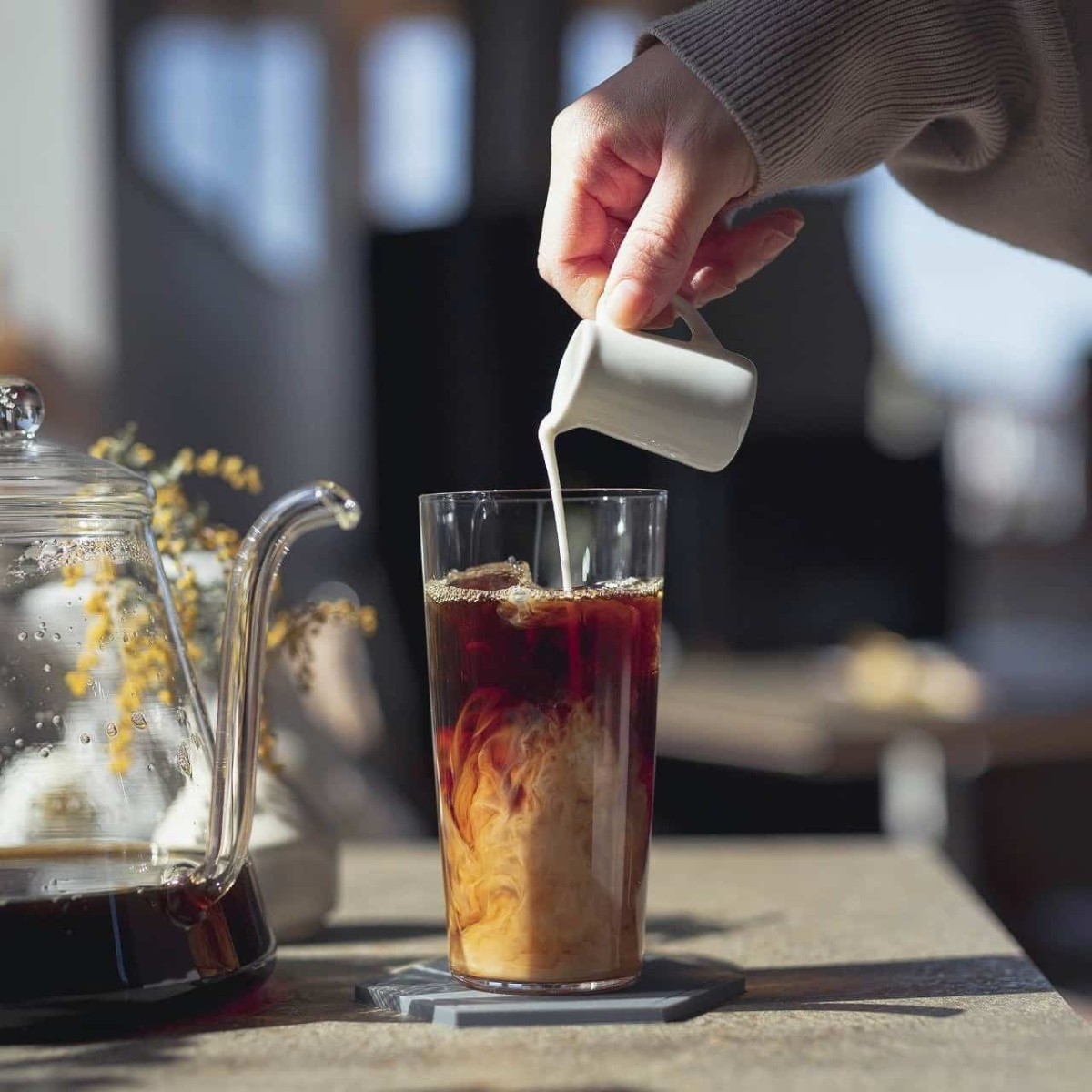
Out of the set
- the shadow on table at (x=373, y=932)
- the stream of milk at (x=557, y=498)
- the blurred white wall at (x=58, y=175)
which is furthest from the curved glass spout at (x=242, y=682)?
the blurred white wall at (x=58, y=175)

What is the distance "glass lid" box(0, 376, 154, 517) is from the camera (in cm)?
81

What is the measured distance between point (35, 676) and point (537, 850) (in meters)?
0.27

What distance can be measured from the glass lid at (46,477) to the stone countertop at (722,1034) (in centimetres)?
27

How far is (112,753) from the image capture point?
792mm

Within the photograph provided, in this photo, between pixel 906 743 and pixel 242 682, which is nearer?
pixel 242 682

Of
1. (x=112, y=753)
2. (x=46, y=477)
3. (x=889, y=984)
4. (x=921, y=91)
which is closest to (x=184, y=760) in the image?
(x=112, y=753)

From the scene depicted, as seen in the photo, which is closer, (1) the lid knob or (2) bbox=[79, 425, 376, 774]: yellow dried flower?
(1) the lid knob

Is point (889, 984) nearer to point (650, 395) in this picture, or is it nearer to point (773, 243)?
point (650, 395)

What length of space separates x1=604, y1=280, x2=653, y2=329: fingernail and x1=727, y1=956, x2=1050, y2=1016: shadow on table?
36 cm

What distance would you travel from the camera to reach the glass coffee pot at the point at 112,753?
0.75m

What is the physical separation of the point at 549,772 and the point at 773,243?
398mm

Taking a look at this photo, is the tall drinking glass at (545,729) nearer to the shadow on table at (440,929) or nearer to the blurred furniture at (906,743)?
the shadow on table at (440,929)

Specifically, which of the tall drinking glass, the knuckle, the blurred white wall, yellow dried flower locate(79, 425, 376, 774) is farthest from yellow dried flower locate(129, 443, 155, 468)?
the blurred white wall

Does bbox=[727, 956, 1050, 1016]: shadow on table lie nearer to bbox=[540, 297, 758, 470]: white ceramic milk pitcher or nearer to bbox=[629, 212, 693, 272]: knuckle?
bbox=[540, 297, 758, 470]: white ceramic milk pitcher
